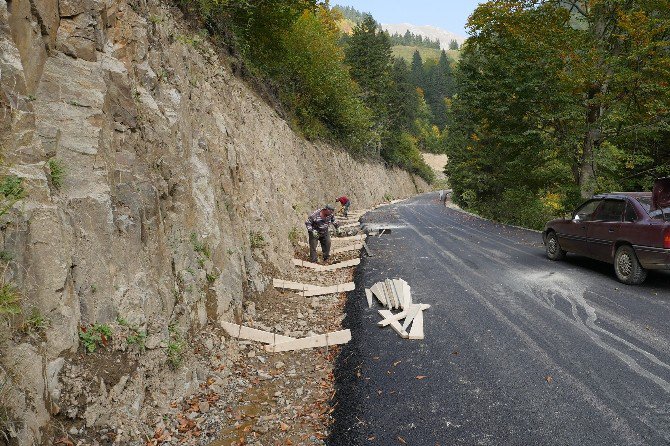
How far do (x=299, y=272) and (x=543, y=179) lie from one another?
14207 millimetres

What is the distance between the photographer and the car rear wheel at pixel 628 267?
8.11 meters

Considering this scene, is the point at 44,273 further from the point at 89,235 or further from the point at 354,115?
the point at 354,115

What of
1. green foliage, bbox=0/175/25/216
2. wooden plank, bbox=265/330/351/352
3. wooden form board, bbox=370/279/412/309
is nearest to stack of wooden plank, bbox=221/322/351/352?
wooden plank, bbox=265/330/351/352

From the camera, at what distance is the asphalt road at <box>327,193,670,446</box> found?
4016 millimetres

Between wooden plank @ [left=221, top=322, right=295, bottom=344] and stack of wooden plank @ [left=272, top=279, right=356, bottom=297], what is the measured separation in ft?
8.06

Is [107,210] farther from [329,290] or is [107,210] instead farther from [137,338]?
[329,290]

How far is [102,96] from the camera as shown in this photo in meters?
5.27

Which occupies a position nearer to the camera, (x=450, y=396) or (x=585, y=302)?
(x=450, y=396)

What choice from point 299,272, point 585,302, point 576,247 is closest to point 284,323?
point 299,272

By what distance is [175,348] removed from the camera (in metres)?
5.13

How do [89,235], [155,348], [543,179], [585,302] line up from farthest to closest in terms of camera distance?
[543,179] → [585,302] → [155,348] → [89,235]

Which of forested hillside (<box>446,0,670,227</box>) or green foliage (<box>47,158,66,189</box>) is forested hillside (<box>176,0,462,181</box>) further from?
green foliage (<box>47,158,66,189</box>)

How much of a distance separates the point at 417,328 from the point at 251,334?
2855 millimetres

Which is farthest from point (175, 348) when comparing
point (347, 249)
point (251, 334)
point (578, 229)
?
point (578, 229)
